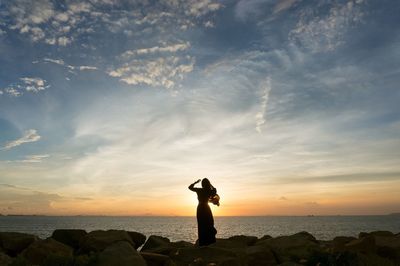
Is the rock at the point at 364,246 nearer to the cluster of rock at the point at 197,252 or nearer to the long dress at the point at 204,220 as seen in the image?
the cluster of rock at the point at 197,252

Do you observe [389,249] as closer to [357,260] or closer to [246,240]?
[357,260]

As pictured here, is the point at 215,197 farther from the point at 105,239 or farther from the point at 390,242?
the point at 390,242

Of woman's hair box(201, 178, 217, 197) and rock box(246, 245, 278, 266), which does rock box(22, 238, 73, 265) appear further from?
rock box(246, 245, 278, 266)

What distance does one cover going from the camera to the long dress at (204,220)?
13375 millimetres

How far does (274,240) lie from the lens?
44.1 ft

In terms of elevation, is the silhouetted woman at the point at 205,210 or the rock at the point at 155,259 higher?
the silhouetted woman at the point at 205,210

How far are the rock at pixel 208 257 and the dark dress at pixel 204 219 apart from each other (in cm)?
183

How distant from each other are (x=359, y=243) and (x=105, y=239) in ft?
26.6

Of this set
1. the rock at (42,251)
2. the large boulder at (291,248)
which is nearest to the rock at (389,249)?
the large boulder at (291,248)

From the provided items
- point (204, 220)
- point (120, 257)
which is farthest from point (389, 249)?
point (120, 257)

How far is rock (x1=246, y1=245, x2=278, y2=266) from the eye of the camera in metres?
→ 11.1

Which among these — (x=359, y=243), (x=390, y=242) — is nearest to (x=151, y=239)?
(x=359, y=243)

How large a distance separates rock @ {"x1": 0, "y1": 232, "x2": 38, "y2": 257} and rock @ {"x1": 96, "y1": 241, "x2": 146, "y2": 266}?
6535 millimetres

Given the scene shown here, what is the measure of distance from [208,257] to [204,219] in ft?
9.20
